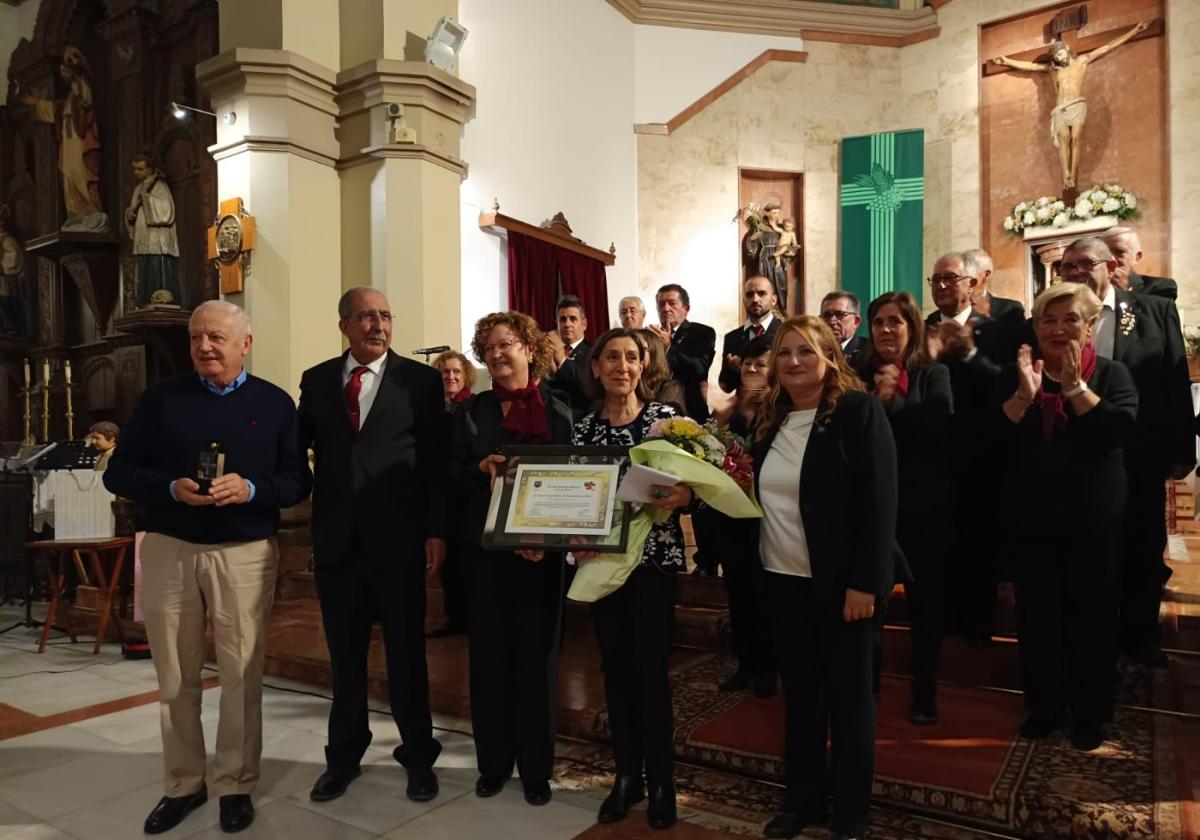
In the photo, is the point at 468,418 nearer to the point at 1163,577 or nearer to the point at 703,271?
the point at 1163,577

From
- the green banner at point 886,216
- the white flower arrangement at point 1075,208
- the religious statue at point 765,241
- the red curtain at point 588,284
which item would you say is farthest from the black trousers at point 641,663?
the white flower arrangement at point 1075,208

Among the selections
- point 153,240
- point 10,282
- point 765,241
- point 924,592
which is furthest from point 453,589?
point 10,282

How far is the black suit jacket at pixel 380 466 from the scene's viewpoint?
2.86m

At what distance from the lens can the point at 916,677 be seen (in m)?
3.09

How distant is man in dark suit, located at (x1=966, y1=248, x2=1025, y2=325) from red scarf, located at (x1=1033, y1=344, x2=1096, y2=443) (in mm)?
560

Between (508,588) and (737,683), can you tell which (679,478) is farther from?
(737,683)

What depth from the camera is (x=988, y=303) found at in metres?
3.86

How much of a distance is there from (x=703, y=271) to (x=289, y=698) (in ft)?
22.9

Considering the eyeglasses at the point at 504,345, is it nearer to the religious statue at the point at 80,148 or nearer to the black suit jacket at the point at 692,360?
the black suit jacket at the point at 692,360

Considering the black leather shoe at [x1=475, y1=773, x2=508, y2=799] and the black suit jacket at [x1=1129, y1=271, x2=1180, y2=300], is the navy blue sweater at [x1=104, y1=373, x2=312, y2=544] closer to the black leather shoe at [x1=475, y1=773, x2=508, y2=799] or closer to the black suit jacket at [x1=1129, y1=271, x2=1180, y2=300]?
the black leather shoe at [x1=475, y1=773, x2=508, y2=799]

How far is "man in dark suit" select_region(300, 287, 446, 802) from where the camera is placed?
113 inches

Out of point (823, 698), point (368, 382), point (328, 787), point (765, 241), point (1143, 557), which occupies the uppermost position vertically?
point (765, 241)

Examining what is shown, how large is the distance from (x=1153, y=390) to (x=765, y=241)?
695 centimetres

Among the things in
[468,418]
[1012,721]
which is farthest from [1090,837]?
[468,418]
